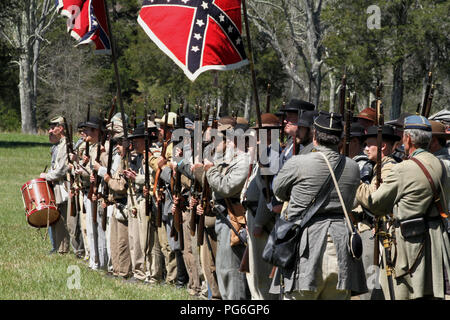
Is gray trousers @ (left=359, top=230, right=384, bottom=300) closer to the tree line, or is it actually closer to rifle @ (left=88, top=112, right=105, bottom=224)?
the tree line

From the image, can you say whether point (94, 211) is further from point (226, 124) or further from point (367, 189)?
point (367, 189)

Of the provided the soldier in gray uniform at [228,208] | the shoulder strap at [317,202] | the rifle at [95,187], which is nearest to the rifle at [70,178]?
the rifle at [95,187]

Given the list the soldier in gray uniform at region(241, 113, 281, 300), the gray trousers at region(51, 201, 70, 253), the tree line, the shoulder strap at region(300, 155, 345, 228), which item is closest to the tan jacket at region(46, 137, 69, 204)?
the gray trousers at region(51, 201, 70, 253)

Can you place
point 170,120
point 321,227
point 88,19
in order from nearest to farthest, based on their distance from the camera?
point 321,227 < point 88,19 < point 170,120

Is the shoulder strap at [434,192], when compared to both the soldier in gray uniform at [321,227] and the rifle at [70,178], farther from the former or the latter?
the rifle at [70,178]

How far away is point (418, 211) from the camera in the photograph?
6.75 meters

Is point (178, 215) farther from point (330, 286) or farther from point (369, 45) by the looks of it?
point (369, 45)

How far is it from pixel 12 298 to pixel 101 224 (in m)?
2.69

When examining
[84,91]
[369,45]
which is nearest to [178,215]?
[369,45]

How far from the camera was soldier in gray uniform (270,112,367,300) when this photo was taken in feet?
20.5

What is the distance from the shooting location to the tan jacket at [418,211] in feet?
22.1

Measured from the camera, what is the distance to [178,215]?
9930mm

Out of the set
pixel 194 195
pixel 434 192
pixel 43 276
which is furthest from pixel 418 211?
pixel 43 276

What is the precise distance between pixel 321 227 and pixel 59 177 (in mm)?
7521
